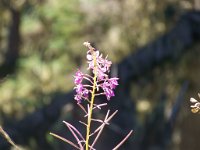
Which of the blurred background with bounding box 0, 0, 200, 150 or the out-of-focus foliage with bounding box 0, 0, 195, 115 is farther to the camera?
the out-of-focus foliage with bounding box 0, 0, 195, 115

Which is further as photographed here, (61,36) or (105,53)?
(61,36)

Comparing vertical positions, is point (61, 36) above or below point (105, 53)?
above

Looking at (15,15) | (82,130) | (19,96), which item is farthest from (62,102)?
(15,15)

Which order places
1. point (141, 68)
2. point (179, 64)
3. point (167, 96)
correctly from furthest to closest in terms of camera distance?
1. point (167, 96)
2. point (179, 64)
3. point (141, 68)

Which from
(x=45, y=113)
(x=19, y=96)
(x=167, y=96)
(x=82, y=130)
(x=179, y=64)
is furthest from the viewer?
(x=19, y=96)

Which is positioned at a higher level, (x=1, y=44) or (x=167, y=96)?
(x=1, y=44)

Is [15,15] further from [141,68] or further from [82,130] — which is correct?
[82,130]

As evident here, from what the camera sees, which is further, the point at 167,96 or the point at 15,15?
Answer: the point at 15,15

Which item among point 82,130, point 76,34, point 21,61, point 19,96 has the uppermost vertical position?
point 76,34
